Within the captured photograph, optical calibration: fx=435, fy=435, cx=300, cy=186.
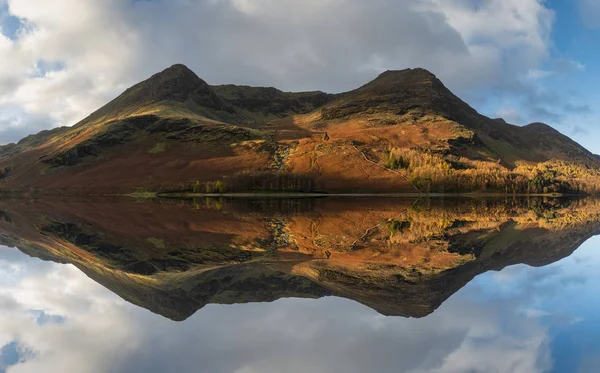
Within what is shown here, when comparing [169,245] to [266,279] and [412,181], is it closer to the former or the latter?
[266,279]

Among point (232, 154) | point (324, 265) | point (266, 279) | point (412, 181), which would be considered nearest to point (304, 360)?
point (266, 279)

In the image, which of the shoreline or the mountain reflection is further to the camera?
the shoreline

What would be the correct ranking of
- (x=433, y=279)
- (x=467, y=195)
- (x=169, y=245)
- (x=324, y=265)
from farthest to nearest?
(x=467, y=195) → (x=169, y=245) → (x=324, y=265) → (x=433, y=279)

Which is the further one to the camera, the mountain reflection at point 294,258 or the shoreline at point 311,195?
the shoreline at point 311,195

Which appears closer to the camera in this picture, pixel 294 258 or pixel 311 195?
pixel 294 258

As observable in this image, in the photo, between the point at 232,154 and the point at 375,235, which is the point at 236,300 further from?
the point at 232,154

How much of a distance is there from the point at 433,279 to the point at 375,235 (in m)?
16.9

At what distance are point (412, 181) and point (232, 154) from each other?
3060 inches

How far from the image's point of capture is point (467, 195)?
15612 cm

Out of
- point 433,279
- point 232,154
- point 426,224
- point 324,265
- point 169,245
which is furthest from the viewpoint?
point 232,154

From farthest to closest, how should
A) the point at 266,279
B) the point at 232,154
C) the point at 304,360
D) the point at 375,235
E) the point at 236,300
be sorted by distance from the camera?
the point at 232,154
the point at 375,235
the point at 266,279
the point at 236,300
the point at 304,360

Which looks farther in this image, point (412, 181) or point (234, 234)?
point (412, 181)

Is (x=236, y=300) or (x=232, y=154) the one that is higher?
(x=232, y=154)

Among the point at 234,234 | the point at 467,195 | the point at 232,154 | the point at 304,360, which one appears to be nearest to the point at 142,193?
the point at 232,154
